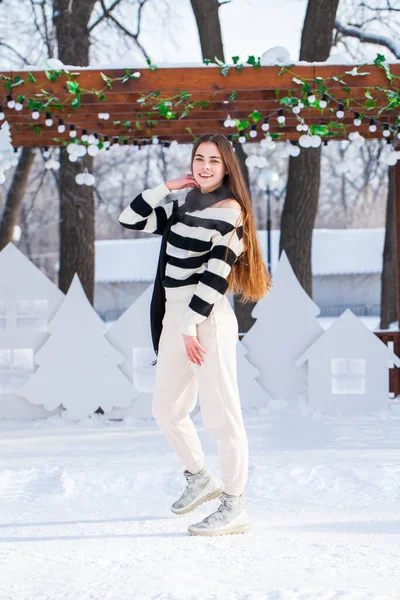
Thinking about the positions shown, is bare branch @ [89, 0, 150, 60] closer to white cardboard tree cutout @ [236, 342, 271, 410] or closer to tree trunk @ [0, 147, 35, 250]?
tree trunk @ [0, 147, 35, 250]

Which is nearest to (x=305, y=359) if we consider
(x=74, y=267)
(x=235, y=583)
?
(x=74, y=267)

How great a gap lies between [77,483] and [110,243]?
27.6 metres

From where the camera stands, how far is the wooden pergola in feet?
17.6

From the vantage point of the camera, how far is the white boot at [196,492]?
3.64 metres

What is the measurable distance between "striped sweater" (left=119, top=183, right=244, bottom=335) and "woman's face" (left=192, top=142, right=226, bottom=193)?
0.14 m

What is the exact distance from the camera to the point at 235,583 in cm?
270

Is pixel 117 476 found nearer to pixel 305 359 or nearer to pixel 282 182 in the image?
pixel 305 359

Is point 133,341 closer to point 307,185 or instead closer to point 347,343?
point 347,343

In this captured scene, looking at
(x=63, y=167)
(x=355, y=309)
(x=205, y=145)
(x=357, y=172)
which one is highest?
(x=357, y=172)

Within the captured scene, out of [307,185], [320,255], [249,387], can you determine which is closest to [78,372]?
[249,387]

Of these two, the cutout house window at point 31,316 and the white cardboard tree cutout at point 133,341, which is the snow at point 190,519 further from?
the cutout house window at point 31,316

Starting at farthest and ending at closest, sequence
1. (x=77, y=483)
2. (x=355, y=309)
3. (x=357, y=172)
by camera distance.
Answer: (x=355, y=309), (x=357, y=172), (x=77, y=483)

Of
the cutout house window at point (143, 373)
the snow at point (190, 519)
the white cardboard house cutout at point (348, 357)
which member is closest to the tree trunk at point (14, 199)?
the cutout house window at point (143, 373)

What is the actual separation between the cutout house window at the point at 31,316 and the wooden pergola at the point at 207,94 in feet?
5.22
